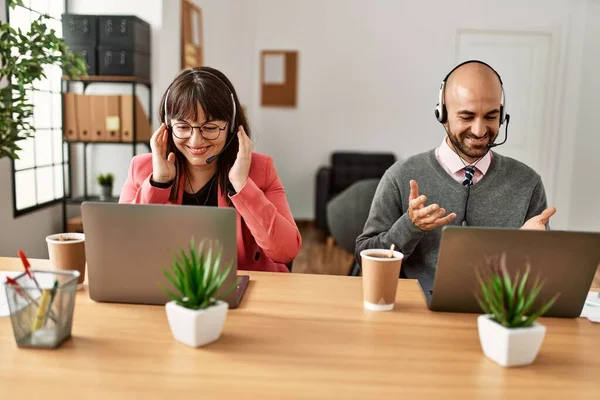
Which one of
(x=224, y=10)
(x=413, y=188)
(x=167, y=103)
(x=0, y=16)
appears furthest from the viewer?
(x=224, y=10)

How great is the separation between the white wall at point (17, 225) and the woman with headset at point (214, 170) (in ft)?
4.86

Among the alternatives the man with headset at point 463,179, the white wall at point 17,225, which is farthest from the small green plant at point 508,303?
the white wall at point 17,225

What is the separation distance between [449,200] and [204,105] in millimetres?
814

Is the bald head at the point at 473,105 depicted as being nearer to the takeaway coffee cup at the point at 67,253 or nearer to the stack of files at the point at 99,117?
the takeaway coffee cup at the point at 67,253

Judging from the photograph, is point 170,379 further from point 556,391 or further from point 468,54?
point 468,54

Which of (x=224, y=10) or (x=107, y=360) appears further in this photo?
(x=224, y=10)

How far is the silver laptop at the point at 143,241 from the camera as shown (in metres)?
1.18

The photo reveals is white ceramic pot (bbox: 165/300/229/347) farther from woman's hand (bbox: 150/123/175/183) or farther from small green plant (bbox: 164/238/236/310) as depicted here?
woman's hand (bbox: 150/123/175/183)

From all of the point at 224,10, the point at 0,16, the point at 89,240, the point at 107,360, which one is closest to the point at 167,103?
the point at 89,240

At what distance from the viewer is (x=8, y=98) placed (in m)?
2.11

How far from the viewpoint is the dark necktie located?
186cm

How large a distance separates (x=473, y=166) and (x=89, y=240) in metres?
1.20

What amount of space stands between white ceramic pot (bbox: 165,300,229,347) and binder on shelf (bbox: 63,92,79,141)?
9.79ft

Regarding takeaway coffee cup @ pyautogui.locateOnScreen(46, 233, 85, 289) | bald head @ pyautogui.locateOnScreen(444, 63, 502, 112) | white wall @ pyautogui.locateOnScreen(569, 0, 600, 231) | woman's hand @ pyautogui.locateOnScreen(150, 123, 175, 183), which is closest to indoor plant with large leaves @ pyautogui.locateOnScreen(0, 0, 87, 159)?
woman's hand @ pyautogui.locateOnScreen(150, 123, 175, 183)
